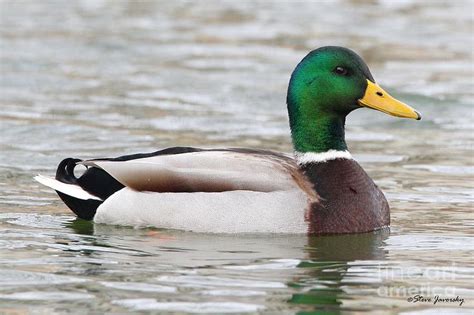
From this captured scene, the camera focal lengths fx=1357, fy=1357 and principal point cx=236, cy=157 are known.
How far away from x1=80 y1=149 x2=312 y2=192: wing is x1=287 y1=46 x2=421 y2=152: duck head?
17.1 inches

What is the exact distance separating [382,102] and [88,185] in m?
2.17

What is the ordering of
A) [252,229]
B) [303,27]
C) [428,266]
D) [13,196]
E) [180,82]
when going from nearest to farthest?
[428,266]
[252,229]
[13,196]
[180,82]
[303,27]

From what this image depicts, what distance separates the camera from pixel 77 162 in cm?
959

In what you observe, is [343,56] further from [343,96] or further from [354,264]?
[354,264]

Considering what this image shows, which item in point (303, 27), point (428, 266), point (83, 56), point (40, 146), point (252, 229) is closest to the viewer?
point (428, 266)

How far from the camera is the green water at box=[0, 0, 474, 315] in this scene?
25.2 feet

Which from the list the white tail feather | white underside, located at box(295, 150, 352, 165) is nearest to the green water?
the white tail feather

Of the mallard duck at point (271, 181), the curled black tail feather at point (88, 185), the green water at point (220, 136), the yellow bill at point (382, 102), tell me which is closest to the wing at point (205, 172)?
the mallard duck at point (271, 181)

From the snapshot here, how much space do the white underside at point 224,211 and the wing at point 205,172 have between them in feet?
0.18

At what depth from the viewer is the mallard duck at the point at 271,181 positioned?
923 cm

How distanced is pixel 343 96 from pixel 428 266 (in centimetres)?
174

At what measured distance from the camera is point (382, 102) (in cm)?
966

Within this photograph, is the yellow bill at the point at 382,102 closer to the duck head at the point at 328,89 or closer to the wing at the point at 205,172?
the duck head at the point at 328,89

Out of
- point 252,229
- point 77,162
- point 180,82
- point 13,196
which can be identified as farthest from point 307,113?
point 180,82
